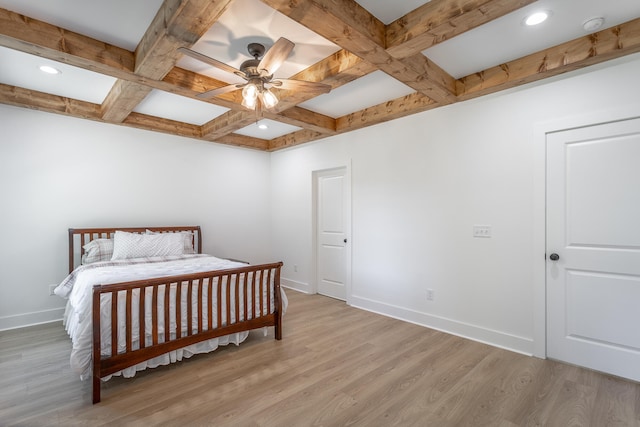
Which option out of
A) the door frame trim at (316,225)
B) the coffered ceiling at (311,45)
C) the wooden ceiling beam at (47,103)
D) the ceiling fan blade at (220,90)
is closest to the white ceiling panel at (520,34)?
the coffered ceiling at (311,45)

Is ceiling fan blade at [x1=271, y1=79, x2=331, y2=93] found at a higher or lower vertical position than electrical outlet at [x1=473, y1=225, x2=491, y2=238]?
higher

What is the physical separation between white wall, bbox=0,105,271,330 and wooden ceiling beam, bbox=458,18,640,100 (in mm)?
3867

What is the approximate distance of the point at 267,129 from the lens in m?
4.79

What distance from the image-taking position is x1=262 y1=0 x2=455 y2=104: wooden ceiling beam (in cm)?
173

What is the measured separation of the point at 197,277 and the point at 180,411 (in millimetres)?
975

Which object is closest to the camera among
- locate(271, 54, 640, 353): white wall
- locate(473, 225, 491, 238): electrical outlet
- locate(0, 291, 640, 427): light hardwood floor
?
locate(0, 291, 640, 427): light hardwood floor

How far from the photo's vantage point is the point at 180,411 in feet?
6.44

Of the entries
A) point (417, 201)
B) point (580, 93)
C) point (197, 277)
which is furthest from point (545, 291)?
point (197, 277)

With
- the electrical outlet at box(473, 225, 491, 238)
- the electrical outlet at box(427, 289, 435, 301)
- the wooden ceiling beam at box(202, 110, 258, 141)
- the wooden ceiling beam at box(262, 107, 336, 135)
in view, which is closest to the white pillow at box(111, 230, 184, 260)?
the wooden ceiling beam at box(202, 110, 258, 141)

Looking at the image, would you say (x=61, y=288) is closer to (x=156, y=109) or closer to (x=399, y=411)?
(x=156, y=109)

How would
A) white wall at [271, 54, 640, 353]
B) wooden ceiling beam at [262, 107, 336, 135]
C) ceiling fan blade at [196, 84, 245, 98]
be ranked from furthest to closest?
wooden ceiling beam at [262, 107, 336, 135], white wall at [271, 54, 640, 353], ceiling fan blade at [196, 84, 245, 98]

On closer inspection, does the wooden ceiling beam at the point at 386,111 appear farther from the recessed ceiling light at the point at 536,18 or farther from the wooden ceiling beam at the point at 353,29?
the recessed ceiling light at the point at 536,18

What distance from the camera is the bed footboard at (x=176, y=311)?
2178mm

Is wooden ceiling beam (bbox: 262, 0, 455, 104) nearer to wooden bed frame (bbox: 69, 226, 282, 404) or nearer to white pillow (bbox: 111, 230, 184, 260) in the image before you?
wooden bed frame (bbox: 69, 226, 282, 404)
